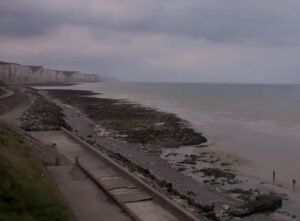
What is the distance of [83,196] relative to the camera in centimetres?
1333

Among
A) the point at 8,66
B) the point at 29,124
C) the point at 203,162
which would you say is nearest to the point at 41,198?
the point at 203,162

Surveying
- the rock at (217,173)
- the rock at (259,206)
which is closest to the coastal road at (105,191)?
the rock at (259,206)

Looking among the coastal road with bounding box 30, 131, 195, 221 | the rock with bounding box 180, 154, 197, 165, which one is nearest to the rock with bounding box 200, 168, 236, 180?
the rock with bounding box 180, 154, 197, 165

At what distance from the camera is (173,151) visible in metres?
28.2

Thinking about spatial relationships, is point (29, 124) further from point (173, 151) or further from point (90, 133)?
point (173, 151)

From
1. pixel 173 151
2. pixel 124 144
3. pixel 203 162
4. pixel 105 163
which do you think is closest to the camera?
pixel 105 163

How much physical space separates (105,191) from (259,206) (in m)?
5.61

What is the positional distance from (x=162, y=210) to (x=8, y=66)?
16599cm

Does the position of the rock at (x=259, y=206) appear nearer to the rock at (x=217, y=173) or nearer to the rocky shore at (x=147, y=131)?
the rock at (x=217, y=173)

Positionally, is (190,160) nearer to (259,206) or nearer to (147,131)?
(259,206)

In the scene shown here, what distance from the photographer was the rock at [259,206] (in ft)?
48.4

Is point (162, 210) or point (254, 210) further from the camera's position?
point (254, 210)

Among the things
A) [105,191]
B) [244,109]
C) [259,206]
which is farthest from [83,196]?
[244,109]

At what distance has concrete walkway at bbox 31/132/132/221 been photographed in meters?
11.6
